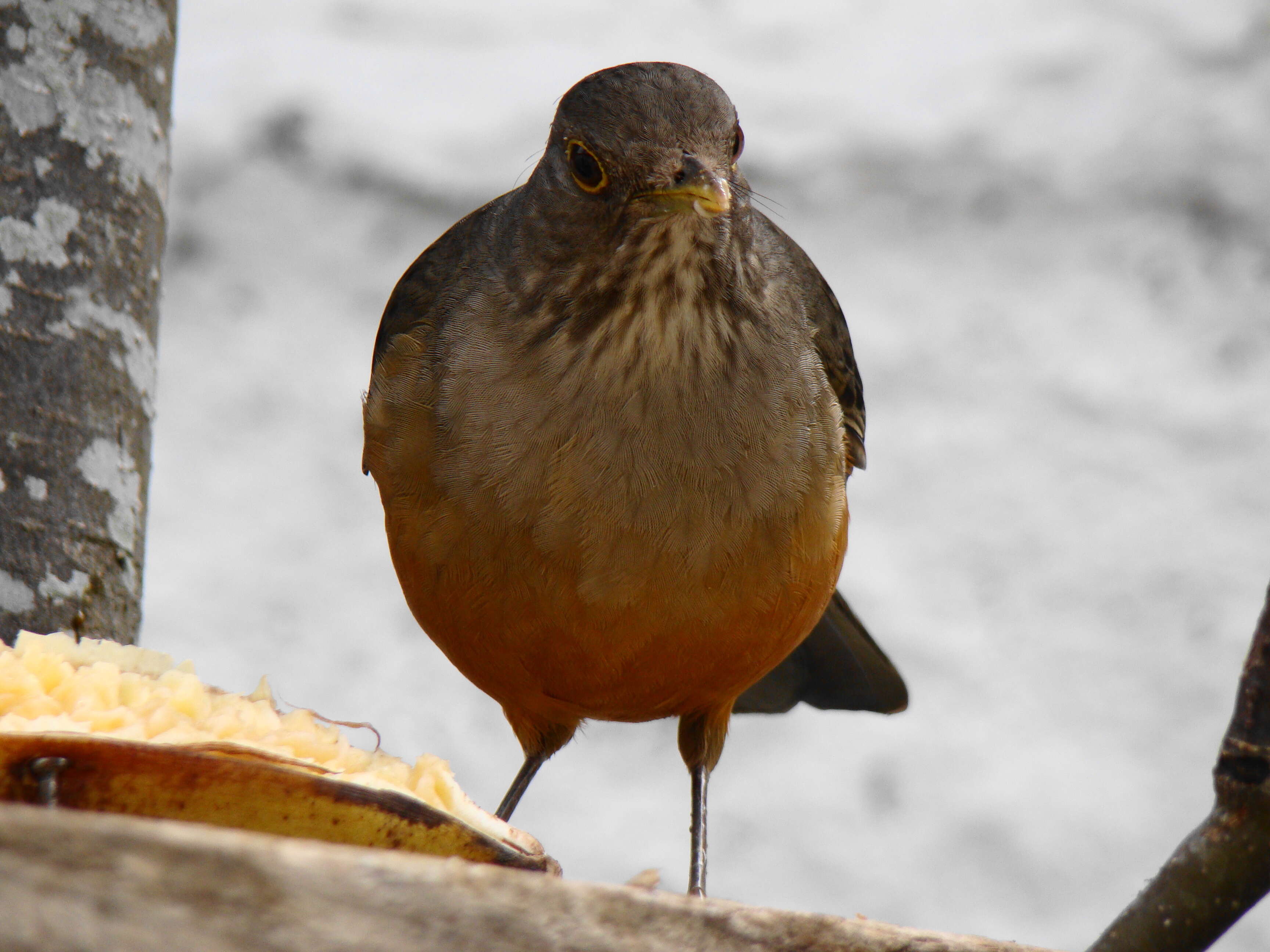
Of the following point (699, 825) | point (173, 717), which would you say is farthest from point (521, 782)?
point (173, 717)

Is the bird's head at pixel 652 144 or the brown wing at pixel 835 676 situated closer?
the bird's head at pixel 652 144

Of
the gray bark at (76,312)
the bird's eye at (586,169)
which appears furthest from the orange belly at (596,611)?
the bird's eye at (586,169)

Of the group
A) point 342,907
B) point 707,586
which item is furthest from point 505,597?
point 342,907

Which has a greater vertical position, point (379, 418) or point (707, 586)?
point (379, 418)

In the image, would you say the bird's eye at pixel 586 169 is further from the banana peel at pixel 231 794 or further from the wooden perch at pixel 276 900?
the wooden perch at pixel 276 900

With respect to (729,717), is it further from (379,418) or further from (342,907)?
(342,907)

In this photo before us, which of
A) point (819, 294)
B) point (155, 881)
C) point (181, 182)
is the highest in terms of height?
point (181, 182)

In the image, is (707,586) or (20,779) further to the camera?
(707,586)
